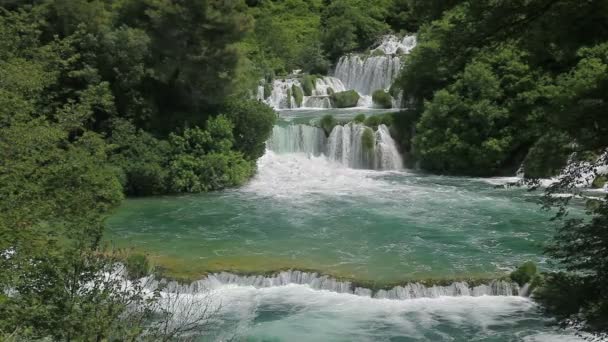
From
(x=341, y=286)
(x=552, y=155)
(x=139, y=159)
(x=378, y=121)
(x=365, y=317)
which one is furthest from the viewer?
(x=378, y=121)

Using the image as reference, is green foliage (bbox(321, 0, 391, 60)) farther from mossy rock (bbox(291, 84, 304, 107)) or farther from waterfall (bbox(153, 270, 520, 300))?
waterfall (bbox(153, 270, 520, 300))

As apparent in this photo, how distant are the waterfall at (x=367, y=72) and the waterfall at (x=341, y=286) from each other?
787 inches

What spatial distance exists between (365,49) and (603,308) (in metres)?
33.0

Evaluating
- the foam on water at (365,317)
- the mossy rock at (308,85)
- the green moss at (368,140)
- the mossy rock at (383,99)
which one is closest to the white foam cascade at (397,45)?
the mossy rock at (308,85)

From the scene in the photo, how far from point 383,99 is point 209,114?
10.5 m

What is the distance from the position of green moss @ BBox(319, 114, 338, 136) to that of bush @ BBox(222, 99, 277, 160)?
2590 millimetres

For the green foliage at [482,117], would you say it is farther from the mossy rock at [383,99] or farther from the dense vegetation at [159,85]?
the mossy rock at [383,99]

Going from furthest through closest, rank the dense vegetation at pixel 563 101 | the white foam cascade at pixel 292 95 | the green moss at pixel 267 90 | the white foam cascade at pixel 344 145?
the white foam cascade at pixel 292 95
the green moss at pixel 267 90
the white foam cascade at pixel 344 145
the dense vegetation at pixel 563 101

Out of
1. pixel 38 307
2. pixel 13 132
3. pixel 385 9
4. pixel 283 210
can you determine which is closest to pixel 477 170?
pixel 283 210

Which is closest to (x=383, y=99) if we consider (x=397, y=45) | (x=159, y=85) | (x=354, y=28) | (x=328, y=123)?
(x=328, y=123)

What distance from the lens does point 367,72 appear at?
32125 mm

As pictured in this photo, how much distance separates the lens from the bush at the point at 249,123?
2202cm

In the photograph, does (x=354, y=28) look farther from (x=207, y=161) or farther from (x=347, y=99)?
(x=207, y=161)

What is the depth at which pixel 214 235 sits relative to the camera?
15555 mm
